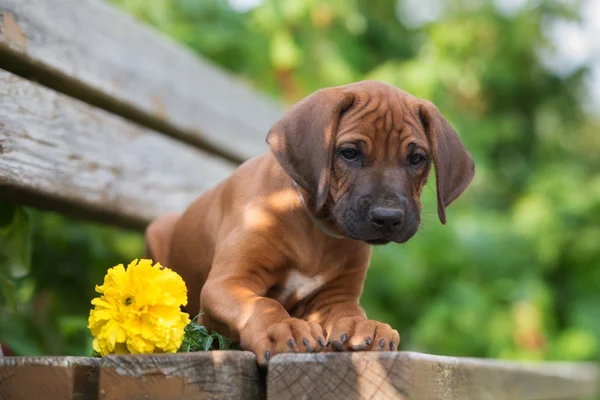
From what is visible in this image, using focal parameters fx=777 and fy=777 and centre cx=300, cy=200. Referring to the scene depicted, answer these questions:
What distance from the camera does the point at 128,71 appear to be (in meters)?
4.53

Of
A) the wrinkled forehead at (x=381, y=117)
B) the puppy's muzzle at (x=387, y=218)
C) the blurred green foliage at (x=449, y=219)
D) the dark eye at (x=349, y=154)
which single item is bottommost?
the blurred green foliage at (x=449, y=219)

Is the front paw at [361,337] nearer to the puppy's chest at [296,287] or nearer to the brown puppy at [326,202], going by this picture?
the brown puppy at [326,202]

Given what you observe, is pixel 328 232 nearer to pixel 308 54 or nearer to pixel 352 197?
pixel 352 197

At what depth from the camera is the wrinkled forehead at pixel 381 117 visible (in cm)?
292

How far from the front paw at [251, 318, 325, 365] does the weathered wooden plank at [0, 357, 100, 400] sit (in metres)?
0.48

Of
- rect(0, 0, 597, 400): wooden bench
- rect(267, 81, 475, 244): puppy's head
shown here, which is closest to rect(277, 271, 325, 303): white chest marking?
rect(267, 81, 475, 244): puppy's head

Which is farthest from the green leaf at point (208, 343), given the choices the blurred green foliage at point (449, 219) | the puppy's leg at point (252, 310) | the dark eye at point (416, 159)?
the blurred green foliage at point (449, 219)

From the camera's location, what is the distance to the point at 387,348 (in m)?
2.38

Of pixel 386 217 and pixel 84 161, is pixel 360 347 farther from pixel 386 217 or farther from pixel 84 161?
pixel 84 161

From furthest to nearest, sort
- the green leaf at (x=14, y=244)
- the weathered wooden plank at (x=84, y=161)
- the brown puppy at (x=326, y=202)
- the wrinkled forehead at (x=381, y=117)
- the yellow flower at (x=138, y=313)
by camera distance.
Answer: the green leaf at (x=14, y=244) → the weathered wooden plank at (x=84, y=161) → the wrinkled forehead at (x=381, y=117) → the brown puppy at (x=326, y=202) → the yellow flower at (x=138, y=313)

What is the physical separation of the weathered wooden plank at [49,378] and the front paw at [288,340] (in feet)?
1.58

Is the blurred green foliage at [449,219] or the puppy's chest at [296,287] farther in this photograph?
the blurred green foliage at [449,219]

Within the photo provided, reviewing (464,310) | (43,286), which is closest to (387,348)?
→ (43,286)

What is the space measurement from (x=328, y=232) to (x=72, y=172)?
136 cm
